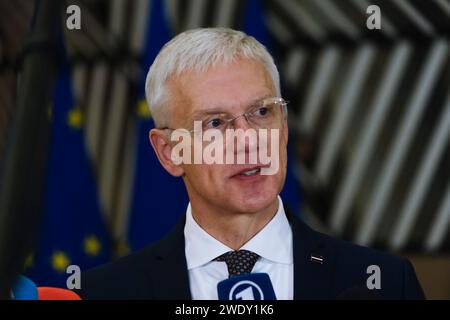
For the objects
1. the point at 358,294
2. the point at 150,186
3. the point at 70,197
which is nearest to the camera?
the point at 358,294

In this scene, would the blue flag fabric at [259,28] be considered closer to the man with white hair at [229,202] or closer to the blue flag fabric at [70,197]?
the blue flag fabric at [70,197]

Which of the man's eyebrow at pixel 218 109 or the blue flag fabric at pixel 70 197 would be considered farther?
the blue flag fabric at pixel 70 197

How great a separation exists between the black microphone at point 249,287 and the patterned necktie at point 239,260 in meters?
0.06

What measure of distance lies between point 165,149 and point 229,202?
190mm

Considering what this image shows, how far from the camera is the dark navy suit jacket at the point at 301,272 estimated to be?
158 centimetres

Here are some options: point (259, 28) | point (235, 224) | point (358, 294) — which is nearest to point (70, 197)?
point (259, 28)

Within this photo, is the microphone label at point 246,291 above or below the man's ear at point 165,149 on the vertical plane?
below

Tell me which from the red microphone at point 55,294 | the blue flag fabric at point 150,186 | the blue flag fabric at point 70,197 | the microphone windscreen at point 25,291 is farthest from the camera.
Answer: the blue flag fabric at point 70,197

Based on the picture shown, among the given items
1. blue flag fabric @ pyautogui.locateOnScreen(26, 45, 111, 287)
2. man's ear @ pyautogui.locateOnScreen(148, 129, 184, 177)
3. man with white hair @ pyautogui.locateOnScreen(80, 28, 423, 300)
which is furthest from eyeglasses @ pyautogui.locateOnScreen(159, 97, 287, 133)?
blue flag fabric @ pyautogui.locateOnScreen(26, 45, 111, 287)

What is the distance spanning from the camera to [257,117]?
5.08 feet

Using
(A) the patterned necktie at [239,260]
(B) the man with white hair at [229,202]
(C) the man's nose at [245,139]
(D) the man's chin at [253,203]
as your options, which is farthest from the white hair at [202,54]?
(A) the patterned necktie at [239,260]

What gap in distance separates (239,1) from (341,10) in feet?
1.24

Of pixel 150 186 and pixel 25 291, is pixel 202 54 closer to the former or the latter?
pixel 25 291

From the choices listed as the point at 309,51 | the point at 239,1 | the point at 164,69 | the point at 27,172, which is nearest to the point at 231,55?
the point at 164,69
